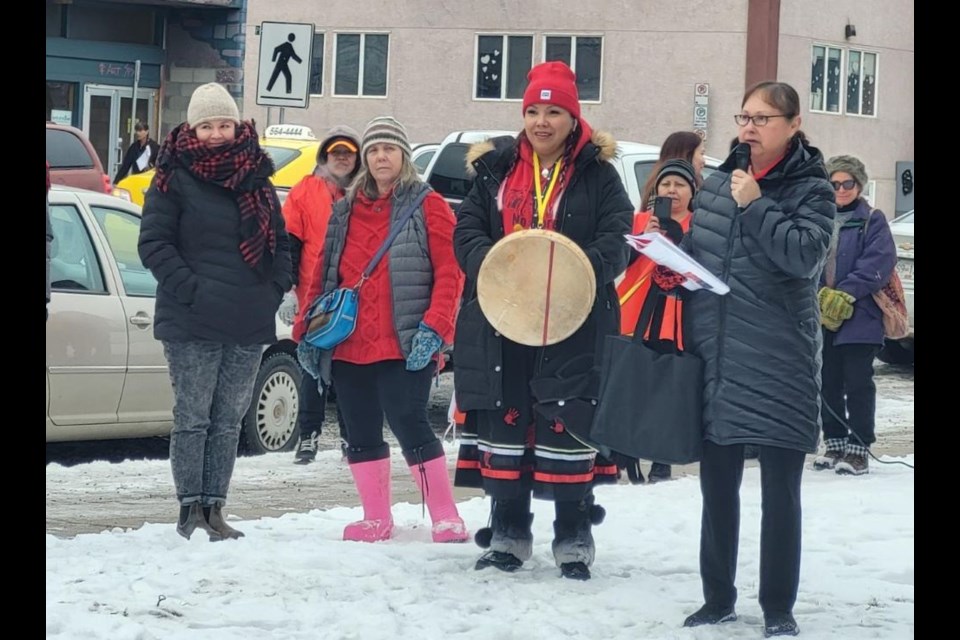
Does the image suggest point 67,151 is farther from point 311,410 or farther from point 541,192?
point 541,192

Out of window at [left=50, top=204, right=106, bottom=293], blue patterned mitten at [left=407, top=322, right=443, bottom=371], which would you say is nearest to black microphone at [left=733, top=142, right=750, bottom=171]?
blue patterned mitten at [left=407, top=322, right=443, bottom=371]

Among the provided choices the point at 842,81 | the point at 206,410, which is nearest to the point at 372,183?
the point at 206,410

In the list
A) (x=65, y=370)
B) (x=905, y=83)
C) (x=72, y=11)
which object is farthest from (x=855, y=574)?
(x=905, y=83)

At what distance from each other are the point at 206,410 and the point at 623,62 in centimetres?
3536

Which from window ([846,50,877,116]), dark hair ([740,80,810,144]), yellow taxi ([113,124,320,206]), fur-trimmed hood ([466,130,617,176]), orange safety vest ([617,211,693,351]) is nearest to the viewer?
dark hair ([740,80,810,144])

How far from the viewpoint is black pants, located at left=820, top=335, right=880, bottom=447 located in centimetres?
1059

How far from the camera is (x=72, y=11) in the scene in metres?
→ 33.8

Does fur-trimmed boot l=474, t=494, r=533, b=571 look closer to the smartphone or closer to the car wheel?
the smartphone

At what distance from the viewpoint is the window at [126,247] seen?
33.7 ft

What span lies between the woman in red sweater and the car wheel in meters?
3.20

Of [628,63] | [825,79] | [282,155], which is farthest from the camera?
[825,79]

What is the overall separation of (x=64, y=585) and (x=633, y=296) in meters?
3.96

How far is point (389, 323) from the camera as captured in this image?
7645 millimetres
